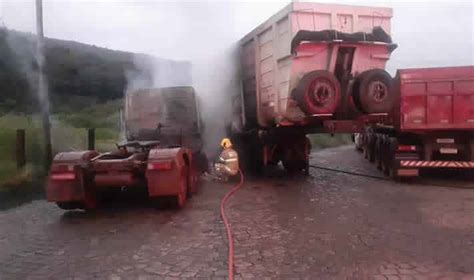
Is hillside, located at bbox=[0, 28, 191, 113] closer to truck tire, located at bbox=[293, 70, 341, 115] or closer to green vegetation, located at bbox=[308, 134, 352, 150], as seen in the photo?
truck tire, located at bbox=[293, 70, 341, 115]

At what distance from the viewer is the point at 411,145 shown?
1184 cm

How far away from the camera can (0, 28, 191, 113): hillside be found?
14.7 metres

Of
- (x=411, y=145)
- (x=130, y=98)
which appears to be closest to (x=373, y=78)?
(x=411, y=145)

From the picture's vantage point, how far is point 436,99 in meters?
11.3

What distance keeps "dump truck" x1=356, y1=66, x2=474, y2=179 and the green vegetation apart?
1197cm

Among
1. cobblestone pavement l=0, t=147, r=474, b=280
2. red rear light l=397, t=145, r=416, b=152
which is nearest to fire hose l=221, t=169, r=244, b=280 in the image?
cobblestone pavement l=0, t=147, r=474, b=280

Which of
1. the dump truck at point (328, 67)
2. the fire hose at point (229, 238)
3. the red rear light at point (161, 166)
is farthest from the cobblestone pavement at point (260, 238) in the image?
the dump truck at point (328, 67)

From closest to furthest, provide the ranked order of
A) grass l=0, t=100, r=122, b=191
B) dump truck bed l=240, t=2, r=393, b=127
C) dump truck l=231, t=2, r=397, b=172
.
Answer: dump truck l=231, t=2, r=397, b=172, dump truck bed l=240, t=2, r=393, b=127, grass l=0, t=100, r=122, b=191

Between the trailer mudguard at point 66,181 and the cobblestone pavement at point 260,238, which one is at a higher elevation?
the trailer mudguard at point 66,181

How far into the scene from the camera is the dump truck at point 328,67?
973 cm

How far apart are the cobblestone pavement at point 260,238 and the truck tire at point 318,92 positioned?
64.1 inches

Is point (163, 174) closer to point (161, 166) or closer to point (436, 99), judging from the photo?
point (161, 166)

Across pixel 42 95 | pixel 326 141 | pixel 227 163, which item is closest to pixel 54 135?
pixel 42 95

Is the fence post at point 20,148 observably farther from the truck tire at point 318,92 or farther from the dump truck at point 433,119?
the dump truck at point 433,119
